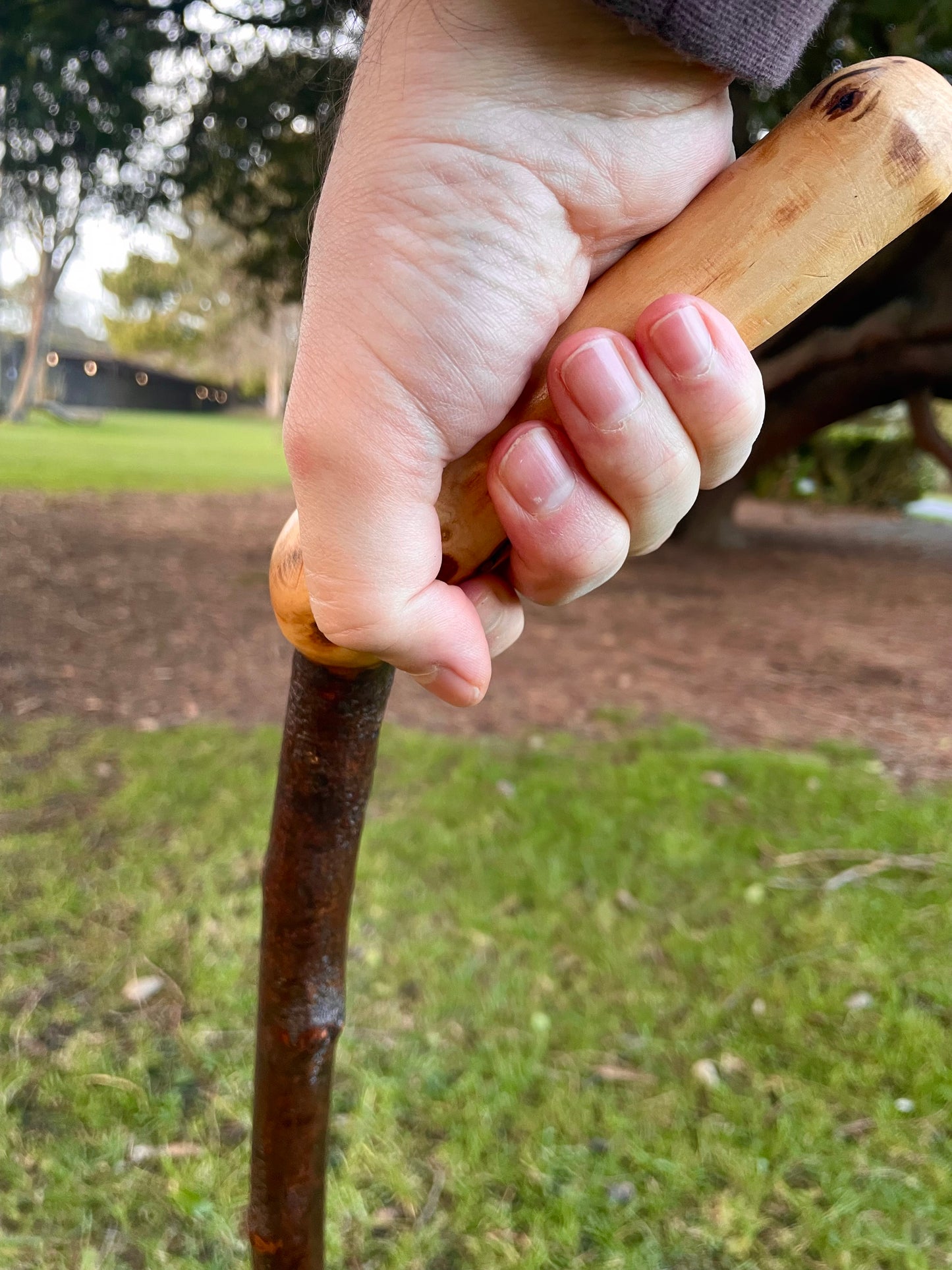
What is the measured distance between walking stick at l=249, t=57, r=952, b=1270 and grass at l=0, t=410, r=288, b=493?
3411 millimetres

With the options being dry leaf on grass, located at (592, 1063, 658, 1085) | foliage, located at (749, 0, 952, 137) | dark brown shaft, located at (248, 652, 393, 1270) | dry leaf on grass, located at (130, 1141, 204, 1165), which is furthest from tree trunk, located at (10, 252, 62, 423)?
dark brown shaft, located at (248, 652, 393, 1270)

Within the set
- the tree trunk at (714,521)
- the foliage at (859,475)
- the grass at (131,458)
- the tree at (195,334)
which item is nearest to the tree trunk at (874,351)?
the tree trunk at (714,521)

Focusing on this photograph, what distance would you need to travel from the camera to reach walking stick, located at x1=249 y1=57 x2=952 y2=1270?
0.68 metres

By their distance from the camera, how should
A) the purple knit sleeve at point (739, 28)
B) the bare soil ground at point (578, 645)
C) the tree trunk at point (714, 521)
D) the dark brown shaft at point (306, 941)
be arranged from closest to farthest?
the purple knit sleeve at point (739, 28) → the dark brown shaft at point (306, 941) → the bare soil ground at point (578, 645) → the tree trunk at point (714, 521)

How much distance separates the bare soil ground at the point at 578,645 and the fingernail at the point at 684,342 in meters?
3.53

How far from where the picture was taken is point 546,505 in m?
0.81

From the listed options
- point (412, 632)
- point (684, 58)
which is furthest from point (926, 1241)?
point (684, 58)

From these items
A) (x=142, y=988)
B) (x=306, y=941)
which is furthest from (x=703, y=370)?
(x=142, y=988)

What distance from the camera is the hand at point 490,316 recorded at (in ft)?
2.19

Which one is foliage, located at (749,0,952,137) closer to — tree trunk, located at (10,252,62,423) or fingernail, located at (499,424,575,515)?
fingernail, located at (499,424,575,515)

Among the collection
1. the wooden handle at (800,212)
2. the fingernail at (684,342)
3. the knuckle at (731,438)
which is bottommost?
the knuckle at (731,438)

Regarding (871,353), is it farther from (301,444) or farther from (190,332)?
(190,332)

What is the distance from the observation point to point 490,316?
2.39 ft

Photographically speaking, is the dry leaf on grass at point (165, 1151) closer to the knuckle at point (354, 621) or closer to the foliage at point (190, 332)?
the knuckle at point (354, 621)
